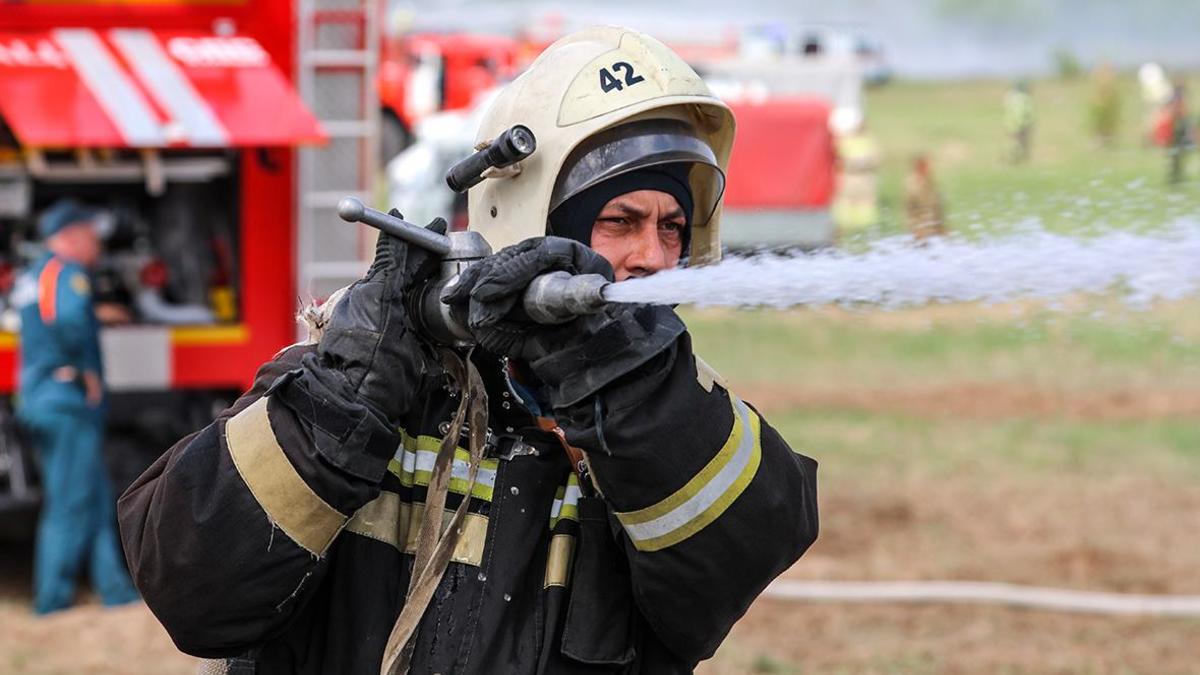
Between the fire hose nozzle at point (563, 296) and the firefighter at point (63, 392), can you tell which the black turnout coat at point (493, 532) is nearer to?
the fire hose nozzle at point (563, 296)

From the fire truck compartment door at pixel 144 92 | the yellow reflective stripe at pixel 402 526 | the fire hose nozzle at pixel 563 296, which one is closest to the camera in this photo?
the fire hose nozzle at pixel 563 296

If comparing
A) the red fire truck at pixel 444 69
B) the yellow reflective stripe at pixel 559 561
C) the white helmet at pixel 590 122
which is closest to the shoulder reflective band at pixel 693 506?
the yellow reflective stripe at pixel 559 561

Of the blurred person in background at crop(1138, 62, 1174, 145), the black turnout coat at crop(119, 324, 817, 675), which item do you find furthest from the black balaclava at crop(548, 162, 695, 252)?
the blurred person in background at crop(1138, 62, 1174, 145)

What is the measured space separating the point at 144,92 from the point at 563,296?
19.2 ft

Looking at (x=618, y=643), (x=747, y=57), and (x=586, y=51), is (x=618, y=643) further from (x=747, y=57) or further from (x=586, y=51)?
(x=747, y=57)

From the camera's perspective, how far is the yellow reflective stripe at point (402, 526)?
7.84ft

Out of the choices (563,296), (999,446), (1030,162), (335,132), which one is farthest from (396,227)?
(999,446)

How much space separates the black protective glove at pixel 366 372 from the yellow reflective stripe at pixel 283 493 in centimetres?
5

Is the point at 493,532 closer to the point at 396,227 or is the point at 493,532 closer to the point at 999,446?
the point at 396,227

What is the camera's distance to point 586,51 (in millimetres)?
2676

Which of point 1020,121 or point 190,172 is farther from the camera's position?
point 1020,121

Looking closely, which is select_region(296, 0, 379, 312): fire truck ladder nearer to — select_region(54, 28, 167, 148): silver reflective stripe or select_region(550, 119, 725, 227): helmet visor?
select_region(54, 28, 167, 148): silver reflective stripe

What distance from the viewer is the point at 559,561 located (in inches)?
94.6

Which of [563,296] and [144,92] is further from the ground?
[144,92]
